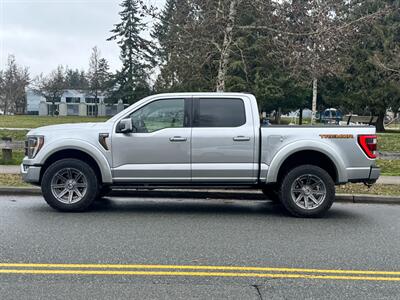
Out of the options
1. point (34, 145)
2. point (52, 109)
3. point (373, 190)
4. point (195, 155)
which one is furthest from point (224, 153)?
point (52, 109)

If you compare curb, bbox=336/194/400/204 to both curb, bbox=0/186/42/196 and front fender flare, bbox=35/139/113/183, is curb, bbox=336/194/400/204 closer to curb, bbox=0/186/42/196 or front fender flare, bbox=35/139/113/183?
front fender flare, bbox=35/139/113/183

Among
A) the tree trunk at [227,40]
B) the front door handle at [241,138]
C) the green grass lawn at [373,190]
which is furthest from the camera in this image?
the tree trunk at [227,40]

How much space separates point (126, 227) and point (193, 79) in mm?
11447

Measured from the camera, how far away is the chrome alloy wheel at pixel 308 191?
7.62m

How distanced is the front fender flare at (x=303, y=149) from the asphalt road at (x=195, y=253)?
0.80 m

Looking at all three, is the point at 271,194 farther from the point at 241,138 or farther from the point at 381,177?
the point at 381,177

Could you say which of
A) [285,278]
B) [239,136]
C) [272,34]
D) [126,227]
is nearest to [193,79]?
[272,34]

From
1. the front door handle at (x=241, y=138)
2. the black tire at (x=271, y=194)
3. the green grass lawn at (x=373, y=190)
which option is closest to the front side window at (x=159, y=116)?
the front door handle at (x=241, y=138)

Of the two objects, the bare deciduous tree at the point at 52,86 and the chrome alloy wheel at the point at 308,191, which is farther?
the bare deciduous tree at the point at 52,86

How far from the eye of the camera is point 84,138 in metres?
7.59

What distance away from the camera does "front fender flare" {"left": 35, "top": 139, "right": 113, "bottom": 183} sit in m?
7.55

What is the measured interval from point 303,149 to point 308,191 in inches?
28.9

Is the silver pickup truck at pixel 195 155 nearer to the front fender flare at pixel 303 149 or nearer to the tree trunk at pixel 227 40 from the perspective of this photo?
the front fender flare at pixel 303 149

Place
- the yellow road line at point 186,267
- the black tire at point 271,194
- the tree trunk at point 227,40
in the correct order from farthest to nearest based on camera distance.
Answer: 1. the tree trunk at point 227,40
2. the black tire at point 271,194
3. the yellow road line at point 186,267
